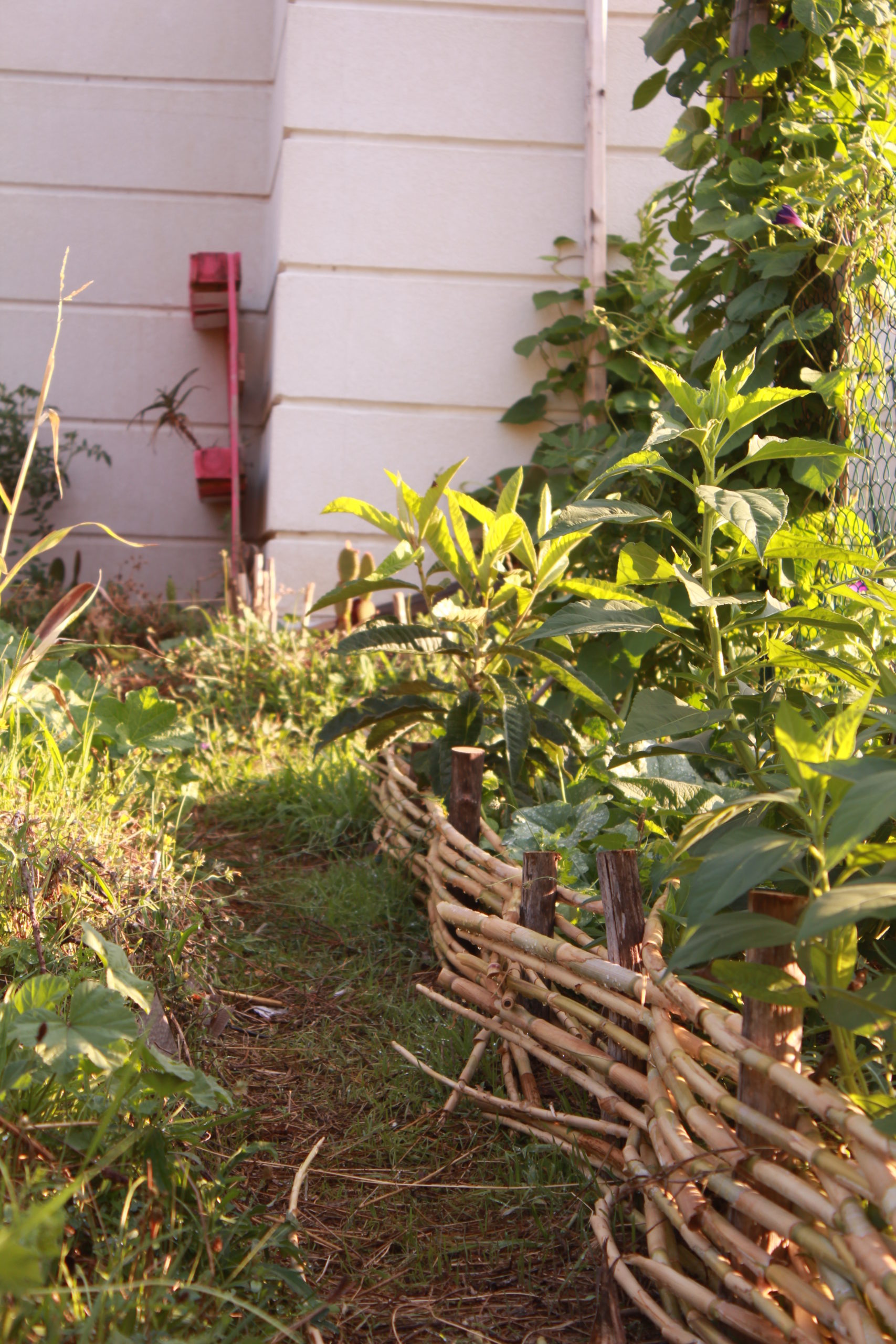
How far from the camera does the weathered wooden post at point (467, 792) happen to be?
2051 mm

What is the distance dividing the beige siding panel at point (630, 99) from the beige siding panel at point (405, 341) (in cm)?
83

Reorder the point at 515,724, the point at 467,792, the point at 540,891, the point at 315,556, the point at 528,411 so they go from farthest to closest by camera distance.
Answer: the point at 315,556, the point at 528,411, the point at 515,724, the point at 467,792, the point at 540,891

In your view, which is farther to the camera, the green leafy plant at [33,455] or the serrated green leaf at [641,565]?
the green leafy plant at [33,455]

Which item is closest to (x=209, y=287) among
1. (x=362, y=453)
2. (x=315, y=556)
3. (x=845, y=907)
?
(x=362, y=453)

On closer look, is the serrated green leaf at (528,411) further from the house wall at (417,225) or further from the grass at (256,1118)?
the grass at (256,1118)

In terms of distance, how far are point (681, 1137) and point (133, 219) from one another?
5.64 metres

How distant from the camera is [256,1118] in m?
1.66

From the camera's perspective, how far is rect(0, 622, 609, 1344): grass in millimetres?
1133

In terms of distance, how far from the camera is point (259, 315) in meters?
5.59

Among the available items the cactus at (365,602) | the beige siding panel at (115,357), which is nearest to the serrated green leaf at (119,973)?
the cactus at (365,602)

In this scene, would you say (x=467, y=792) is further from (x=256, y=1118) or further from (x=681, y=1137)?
(x=681, y=1137)

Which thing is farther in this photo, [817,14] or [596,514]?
[817,14]

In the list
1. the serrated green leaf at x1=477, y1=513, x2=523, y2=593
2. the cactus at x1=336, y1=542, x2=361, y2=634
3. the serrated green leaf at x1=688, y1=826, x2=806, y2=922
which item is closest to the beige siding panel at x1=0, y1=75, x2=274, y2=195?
the cactus at x1=336, y1=542, x2=361, y2=634

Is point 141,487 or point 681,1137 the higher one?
point 141,487
